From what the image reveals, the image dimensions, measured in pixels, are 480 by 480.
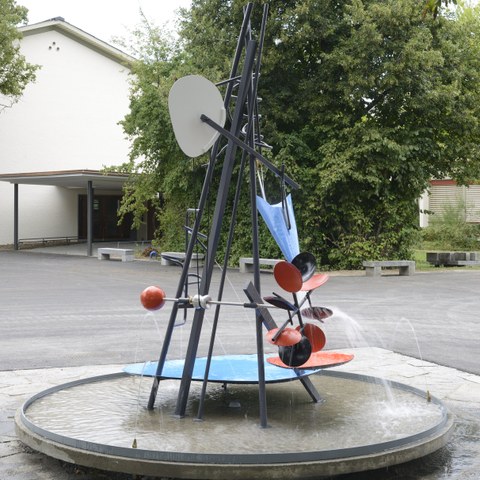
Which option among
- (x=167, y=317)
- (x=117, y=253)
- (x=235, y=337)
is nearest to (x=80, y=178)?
(x=117, y=253)

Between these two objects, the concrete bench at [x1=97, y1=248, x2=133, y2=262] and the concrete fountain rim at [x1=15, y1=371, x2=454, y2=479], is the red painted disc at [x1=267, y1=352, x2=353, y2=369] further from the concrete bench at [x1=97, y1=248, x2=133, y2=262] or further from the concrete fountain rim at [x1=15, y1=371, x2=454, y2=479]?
the concrete bench at [x1=97, y1=248, x2=133, y2=262]

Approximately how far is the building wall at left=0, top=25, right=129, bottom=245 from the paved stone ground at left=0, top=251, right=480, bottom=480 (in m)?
16.2

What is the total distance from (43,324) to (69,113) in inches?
1029

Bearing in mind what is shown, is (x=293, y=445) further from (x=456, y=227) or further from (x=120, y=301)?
(x=456, y=227)

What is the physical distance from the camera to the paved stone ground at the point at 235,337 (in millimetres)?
5039

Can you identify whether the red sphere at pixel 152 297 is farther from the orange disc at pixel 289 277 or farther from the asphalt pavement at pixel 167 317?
the asphalt pavement at pixel 167 317

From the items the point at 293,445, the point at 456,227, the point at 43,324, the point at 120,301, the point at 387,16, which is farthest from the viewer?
the point at 456,227

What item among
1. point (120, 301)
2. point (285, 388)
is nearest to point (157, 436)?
point (285, 388)

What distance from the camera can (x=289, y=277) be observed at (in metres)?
4.84

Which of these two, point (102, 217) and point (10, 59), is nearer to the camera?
point (10, 59)

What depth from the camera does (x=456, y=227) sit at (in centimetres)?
3178

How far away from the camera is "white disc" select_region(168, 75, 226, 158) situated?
5.03 m

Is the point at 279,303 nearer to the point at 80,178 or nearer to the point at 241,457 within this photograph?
the point at 241,457

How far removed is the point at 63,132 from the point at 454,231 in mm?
18571
